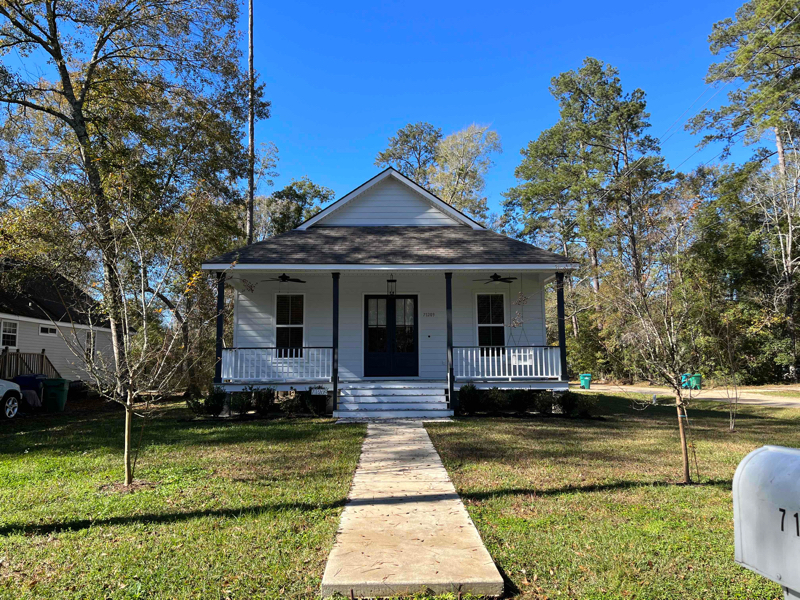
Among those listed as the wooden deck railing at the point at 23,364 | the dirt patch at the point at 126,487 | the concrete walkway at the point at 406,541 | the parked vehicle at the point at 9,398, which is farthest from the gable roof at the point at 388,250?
the wooden deck railing at the point at 23,364

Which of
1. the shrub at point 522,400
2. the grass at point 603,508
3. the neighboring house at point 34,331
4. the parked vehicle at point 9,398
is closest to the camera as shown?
the grass at point 603,508

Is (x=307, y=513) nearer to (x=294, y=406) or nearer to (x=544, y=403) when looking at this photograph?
(x=294, y=406)

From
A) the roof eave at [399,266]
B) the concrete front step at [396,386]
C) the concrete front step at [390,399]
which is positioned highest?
the roof eave at [399,266]

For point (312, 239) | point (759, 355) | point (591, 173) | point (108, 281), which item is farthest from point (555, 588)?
point (591, 173)

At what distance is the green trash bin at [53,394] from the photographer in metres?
13.7

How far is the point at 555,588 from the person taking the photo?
10.6 ft

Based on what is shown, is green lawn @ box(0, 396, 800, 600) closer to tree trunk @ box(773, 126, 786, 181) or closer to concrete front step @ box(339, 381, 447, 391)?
concrete front step @ box(339, 381, 447, 391)

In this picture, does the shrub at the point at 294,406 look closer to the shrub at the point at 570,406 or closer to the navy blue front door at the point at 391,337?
the navy blue front door at the point at 391,337

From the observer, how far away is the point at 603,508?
477 centimetres

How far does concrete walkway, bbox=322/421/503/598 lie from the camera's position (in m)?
3.20

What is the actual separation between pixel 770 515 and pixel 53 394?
16.6m

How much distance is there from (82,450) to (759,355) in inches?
1014

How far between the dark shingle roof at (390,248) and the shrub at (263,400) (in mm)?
3004

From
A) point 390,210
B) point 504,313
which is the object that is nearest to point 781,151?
point 504,313
